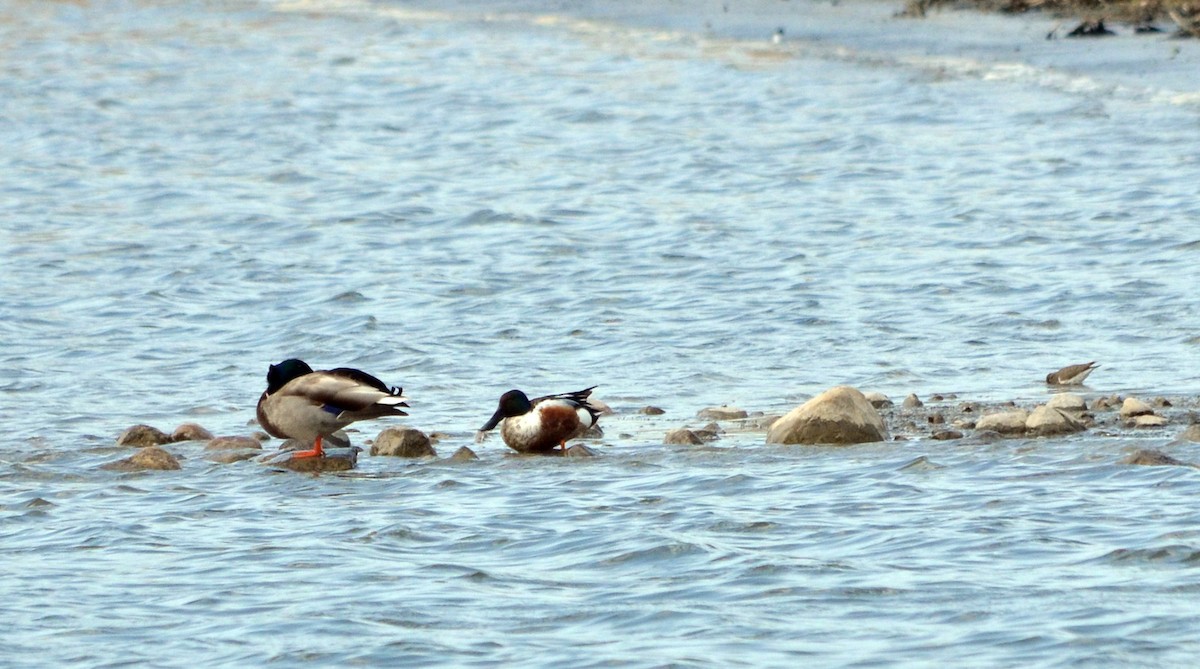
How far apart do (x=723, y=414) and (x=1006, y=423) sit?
1.72 meters

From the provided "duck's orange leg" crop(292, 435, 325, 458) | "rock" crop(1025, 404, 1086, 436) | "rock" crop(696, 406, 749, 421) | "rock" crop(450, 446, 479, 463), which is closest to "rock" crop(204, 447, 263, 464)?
"duck's orange leg" crop(292, 435, 325, 458)

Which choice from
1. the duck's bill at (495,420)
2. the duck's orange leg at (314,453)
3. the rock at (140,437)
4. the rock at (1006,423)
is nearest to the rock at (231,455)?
the duck's orange leg at (314,453)

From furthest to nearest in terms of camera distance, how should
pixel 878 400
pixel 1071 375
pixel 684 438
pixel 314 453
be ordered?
pixel 1071 375
pixel 878 400
pixel 684 438
pixel 314 453

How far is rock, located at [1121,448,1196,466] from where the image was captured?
8875 mm

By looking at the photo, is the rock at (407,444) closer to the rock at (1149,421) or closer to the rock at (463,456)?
the rock at (463,456)

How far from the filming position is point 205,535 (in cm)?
848

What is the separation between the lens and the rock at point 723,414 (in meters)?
10.8

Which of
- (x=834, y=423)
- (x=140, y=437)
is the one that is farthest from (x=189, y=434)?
(x=834, y=423)

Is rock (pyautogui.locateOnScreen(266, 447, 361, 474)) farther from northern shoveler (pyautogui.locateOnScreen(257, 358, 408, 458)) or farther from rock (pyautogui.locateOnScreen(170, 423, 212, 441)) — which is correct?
rock (pyautogui.locateOnScreen(170, 423, 212, 441))

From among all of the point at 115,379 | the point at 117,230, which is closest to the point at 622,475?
the point at 115,379

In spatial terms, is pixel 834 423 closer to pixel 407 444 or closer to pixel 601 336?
pixel 407 444

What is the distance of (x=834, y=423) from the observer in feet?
32.2

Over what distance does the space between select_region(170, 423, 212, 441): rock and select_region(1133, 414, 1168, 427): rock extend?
491 cm

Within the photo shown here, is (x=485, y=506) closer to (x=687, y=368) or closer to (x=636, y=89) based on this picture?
(x=687, y=368)
